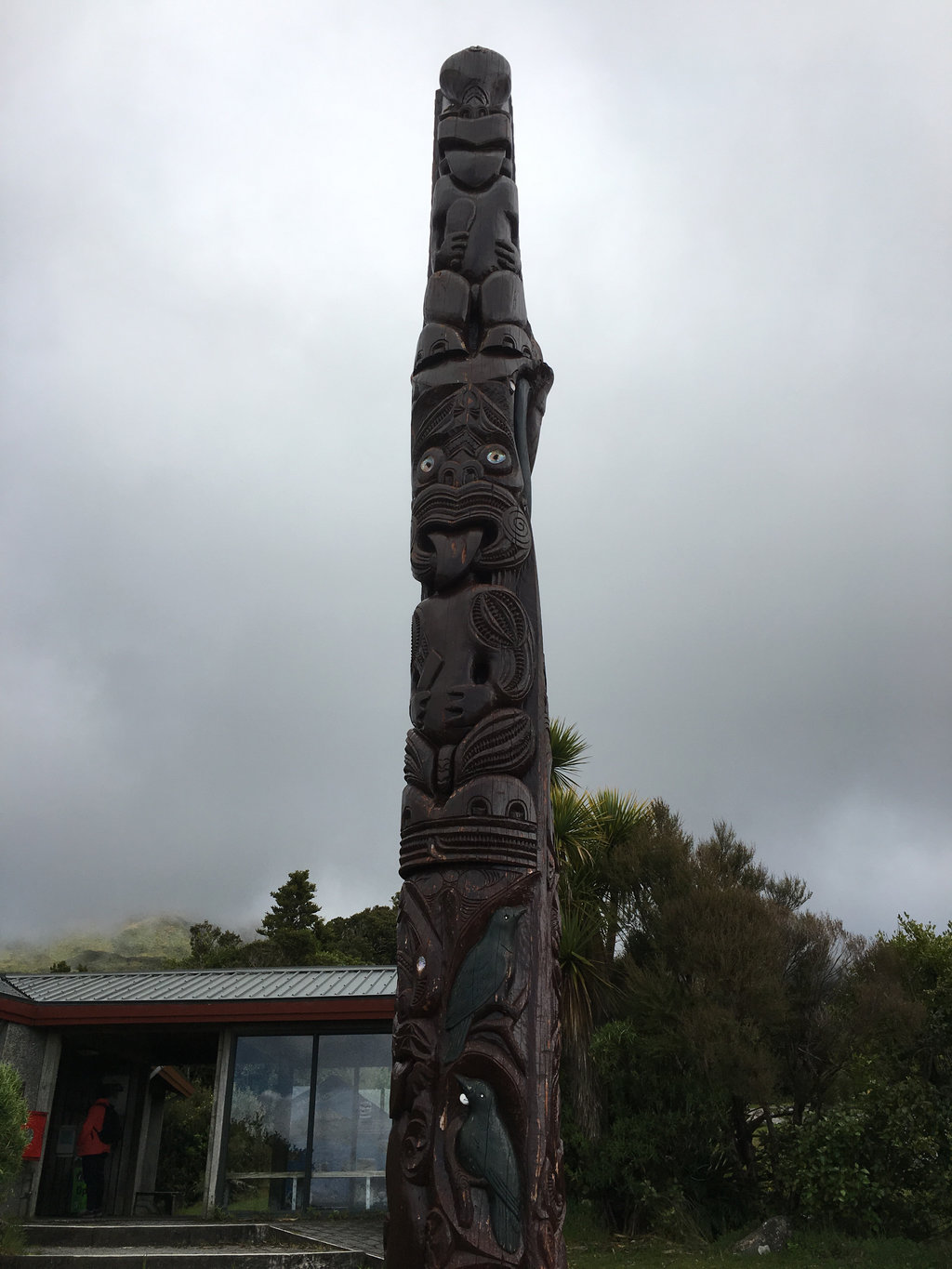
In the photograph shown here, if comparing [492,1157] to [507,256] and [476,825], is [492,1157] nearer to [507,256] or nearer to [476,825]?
[476,825]

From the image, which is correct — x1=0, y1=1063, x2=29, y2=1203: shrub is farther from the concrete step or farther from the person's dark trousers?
the person's dark trousers

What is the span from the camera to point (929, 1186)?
34.9ft

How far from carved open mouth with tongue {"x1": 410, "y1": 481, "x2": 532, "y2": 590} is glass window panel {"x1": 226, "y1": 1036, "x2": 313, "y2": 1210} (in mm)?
9661

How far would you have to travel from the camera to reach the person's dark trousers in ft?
46.5

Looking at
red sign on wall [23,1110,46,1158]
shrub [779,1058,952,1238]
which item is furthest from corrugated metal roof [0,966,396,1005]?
shrub [779,1058,952,1238]

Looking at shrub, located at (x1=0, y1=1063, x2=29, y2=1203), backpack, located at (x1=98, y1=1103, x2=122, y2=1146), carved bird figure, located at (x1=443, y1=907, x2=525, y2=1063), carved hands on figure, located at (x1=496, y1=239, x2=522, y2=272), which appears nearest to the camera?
carved bird figure, located at (x1=443, y1=907, x2=525, y2=1063)

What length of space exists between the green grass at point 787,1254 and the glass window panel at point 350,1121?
2.58 m

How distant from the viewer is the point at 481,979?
4.04 m

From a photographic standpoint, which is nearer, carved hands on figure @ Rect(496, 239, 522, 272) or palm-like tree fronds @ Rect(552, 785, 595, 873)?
carved hands on figure @ Rect(496, 239, 522, 272)

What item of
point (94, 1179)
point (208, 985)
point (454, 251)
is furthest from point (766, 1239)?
point (454, 251)

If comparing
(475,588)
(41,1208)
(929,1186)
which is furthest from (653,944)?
(475,588)

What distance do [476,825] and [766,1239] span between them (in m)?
9.05

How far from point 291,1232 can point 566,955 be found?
4.63 meters

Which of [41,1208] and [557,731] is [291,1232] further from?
[557,731]
